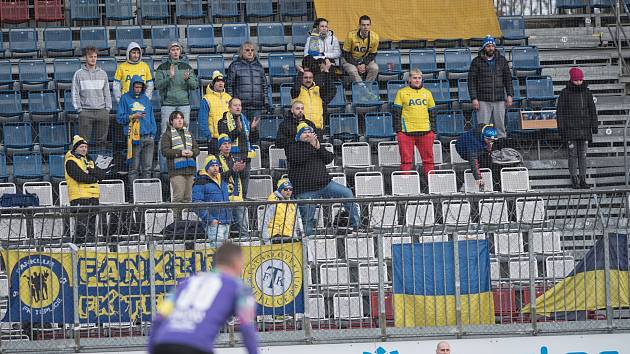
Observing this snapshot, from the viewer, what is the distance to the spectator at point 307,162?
18.3 m

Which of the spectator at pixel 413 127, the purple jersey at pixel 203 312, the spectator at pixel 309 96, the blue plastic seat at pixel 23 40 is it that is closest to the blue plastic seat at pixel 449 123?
the spectator at pixel 413 127

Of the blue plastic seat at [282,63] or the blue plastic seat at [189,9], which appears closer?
the blue plastic seat at [282,63]

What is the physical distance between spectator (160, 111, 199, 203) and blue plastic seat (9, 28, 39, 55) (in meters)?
5.39

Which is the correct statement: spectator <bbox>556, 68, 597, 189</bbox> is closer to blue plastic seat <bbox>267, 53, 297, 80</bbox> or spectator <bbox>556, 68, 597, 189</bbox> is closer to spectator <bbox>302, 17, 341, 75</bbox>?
spectator <bbox>302, 17, 341, 75</bbox>

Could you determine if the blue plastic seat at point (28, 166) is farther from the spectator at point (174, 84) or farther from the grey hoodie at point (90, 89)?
the spectator at point (174, 84)

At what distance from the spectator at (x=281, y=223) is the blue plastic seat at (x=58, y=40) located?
9732 millimetres

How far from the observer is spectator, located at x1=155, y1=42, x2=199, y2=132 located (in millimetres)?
20672

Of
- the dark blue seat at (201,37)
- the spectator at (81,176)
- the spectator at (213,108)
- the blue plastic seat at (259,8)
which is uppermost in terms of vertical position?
the blue plastic seat at (259,8)

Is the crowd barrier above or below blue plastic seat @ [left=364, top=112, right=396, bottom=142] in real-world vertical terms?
below

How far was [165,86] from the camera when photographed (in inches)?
814

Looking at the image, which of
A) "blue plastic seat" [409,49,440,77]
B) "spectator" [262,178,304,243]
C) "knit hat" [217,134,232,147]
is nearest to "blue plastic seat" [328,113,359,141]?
"blue plastic seat" [409,49,440,77]

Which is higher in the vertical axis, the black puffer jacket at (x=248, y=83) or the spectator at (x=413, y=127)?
the black puffer jacket at (x=248, y=83)

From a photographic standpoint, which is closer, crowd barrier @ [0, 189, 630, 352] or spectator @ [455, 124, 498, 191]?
crowd barrier @ [0, 189, 630, 352]

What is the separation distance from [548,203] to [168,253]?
13.8 ft
